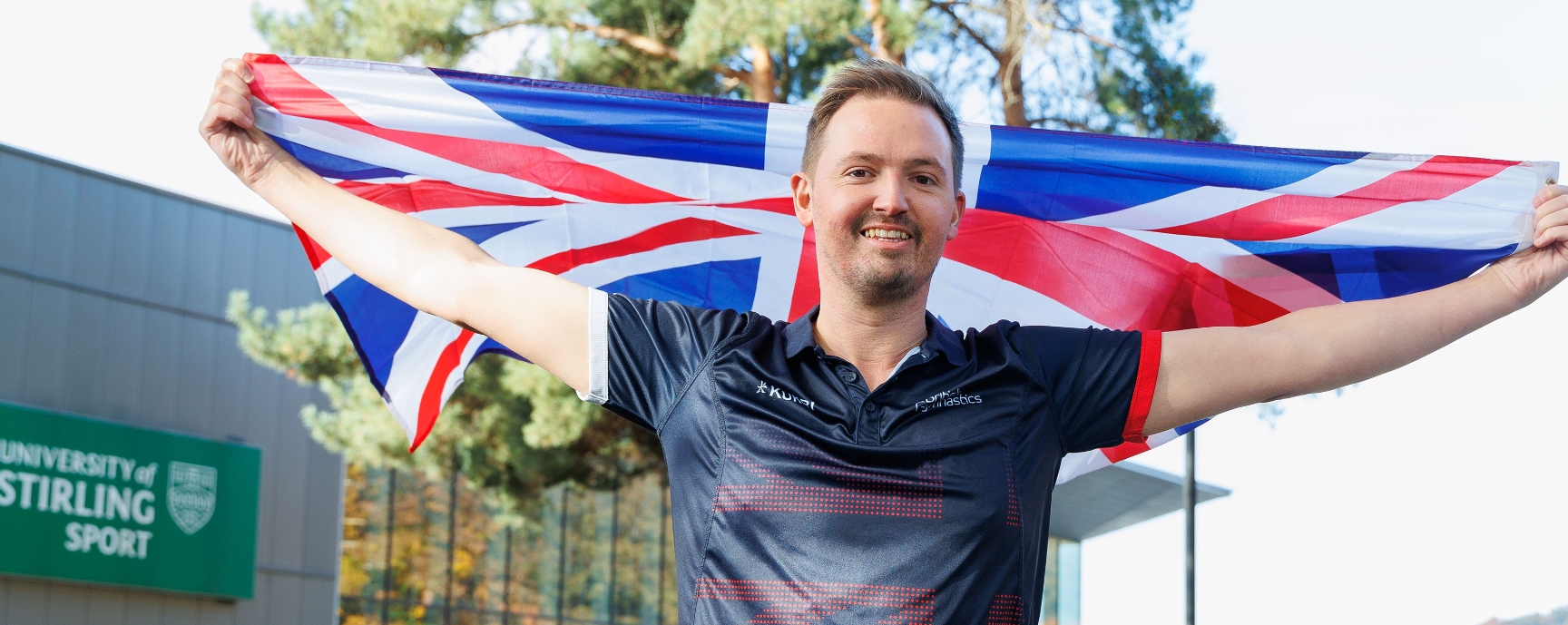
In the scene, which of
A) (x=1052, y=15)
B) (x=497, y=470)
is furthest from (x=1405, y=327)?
(x=497, y=470)

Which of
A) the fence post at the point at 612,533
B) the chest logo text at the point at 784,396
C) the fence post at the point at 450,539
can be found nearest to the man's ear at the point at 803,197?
the chest logo text at the point at 784,396

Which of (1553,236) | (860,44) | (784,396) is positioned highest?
(860,44)

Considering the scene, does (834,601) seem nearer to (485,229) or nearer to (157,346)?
(485,229)

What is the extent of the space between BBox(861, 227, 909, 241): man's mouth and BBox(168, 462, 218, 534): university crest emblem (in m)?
18.4

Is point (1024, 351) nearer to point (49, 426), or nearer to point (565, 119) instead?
point (565, 119)

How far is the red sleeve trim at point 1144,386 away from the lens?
8.50 ft

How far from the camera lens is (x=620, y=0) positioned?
1394 centimetres

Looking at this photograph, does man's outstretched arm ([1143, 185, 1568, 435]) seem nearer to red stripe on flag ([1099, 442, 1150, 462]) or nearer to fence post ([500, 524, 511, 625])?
red stripe on flag ([1099, 442, 1150, 462])

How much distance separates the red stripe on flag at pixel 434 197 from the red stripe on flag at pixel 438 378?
393 millimetres

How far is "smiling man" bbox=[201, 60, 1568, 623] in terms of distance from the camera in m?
2.37

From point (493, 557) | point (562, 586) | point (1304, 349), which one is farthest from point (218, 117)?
Answer: point (562, 586)

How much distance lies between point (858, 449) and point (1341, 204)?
1.95m

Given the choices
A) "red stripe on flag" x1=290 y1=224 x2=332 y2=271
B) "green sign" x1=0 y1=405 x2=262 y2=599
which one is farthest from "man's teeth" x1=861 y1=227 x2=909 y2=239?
"green sign" x1=0 y1=405 x2=262 y2=599

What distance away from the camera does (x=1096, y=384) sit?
2602mm
